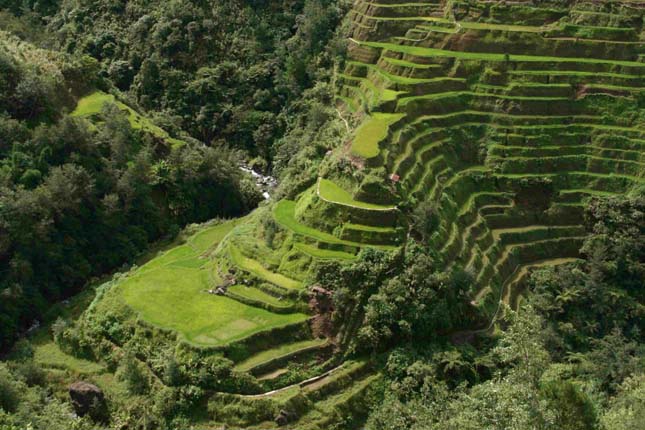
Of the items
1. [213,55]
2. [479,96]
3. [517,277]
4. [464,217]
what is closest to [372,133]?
[464,217]

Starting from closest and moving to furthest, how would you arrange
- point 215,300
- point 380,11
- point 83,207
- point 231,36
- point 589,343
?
point 215,300 < point 589,343 < point 83,207 < point 380,11 < point 231,36

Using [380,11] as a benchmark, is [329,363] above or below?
below

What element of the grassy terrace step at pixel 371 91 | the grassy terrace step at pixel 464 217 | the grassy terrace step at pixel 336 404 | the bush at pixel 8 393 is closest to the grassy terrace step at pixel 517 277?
the grassy terrace step at pixel 464 217

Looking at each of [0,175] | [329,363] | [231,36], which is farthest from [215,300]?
[231,36]

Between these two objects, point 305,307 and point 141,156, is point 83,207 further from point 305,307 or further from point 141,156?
point 305,307

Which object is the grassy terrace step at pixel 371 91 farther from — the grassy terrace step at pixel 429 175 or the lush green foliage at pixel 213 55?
the lush green foliage at pixel 213 55
